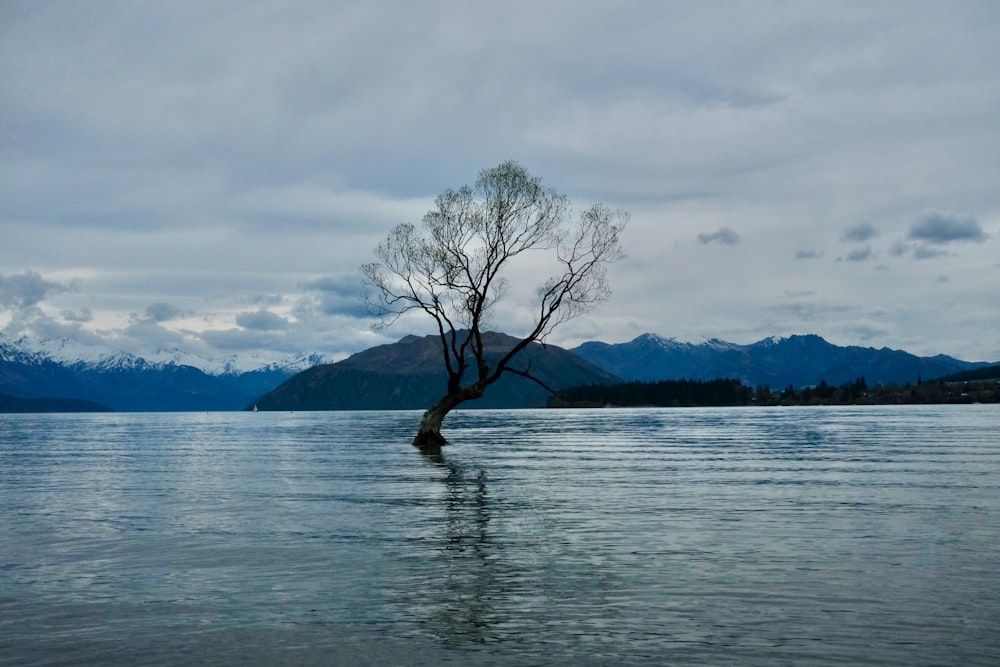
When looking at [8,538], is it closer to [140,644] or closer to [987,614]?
[140,644]

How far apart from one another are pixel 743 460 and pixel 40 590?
43606 mm

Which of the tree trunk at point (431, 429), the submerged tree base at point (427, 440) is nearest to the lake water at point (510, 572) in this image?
the tree trunk at point (431, 429)

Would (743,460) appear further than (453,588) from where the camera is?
Yes

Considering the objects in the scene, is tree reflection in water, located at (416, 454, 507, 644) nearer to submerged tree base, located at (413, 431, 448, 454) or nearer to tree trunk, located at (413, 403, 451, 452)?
tree trunk, located at (413, 403, 451, 452)

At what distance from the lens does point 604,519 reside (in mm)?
26266

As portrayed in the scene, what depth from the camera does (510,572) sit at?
18.2 m

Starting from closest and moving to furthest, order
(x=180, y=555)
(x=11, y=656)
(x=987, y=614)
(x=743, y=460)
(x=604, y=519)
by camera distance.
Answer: (x=11, y=656)
(x=987, y=614)
(x=180, y=555)
(x=604, y=519)
(x=743, y=460)

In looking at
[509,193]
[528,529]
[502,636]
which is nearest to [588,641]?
[502,636]

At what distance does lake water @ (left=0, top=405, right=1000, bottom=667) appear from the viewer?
1295 cm

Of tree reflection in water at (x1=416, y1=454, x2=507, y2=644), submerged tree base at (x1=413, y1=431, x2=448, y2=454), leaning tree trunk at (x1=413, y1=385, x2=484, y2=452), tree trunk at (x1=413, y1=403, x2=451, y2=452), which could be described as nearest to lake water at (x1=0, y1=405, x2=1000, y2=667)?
tree reflection in water at (x1=416, y1=454, x2=507, y2=644)

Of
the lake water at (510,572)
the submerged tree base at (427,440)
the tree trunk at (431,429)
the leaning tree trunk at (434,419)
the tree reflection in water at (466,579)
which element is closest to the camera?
the lake water at (510,572)

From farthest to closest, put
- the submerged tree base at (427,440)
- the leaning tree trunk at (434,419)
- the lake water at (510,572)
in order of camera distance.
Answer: the submerged tree base at (427,440), the leaning tree trunk at (434,419), the lake water at (510,572)

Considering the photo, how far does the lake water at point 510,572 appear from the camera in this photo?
12953 millimetres

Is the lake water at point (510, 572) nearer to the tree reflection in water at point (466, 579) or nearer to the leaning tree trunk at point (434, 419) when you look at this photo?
the tree reflection in water at point (466, 579)
